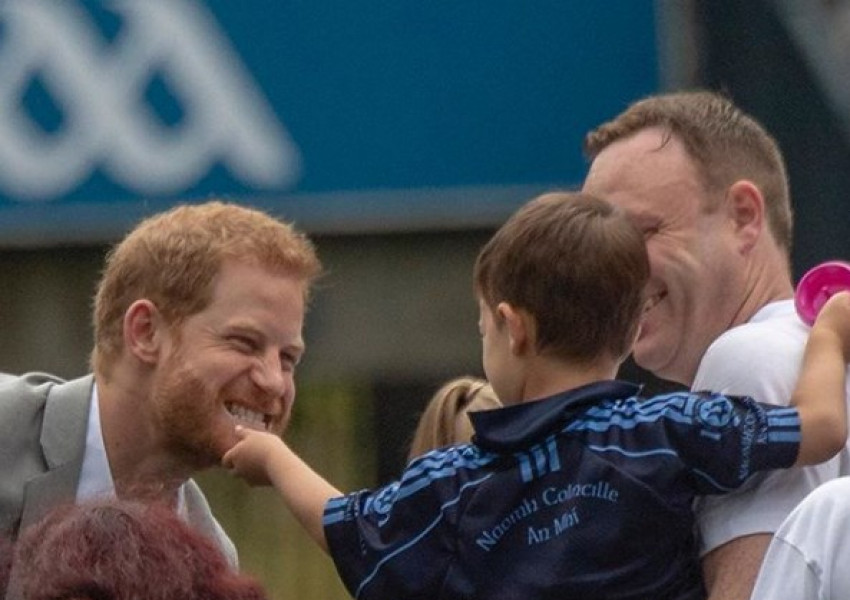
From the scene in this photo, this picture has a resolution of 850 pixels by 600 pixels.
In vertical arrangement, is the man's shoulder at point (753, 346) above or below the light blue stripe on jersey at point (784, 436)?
above

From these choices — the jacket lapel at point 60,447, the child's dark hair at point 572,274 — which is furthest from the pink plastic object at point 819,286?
the jacket lapel at point 60,447

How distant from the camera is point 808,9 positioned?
7387 millimetres

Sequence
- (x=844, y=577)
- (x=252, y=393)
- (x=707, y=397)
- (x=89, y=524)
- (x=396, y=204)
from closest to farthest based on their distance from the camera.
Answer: (x=89, y=524)
(x=844, y=577)
(x=707, y=397)
(x=252, y=393)
(x=396, y=204)

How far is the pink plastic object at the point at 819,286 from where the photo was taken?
3.21m

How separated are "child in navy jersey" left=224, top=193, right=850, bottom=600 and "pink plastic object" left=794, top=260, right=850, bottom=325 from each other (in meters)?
0.07

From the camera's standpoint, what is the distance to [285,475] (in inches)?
126

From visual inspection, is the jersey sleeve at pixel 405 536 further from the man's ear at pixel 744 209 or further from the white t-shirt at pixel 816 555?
the man's ear at pixel 744 209

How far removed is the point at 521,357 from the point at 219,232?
0.84 metres

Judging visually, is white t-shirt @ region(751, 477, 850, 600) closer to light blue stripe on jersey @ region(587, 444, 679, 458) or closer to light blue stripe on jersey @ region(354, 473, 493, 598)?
light blue stripe on jersey @ region(587, 444, 679, 458)

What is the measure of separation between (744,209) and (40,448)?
1.15 meters

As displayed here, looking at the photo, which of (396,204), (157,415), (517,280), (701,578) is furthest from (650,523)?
(396,204)

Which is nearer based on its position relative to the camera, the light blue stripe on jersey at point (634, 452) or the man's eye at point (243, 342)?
the light blue stripe on jersey at point (634, 452)

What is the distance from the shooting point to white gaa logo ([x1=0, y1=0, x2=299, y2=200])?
731 centimetres

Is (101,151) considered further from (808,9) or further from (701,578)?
(701,578)
